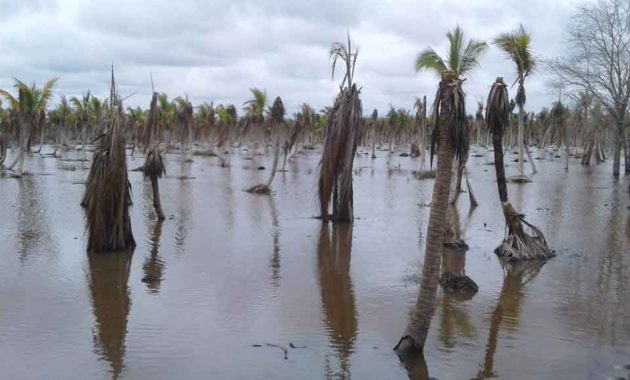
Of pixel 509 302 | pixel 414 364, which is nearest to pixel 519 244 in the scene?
pixel 509 302

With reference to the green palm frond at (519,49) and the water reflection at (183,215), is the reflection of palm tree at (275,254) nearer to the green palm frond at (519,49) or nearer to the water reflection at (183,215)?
the water reflection at (183,215)

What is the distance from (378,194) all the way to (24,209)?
13.9 m

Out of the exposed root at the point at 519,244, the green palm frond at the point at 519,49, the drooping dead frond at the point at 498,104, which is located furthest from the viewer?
the green palm frond at the point at 519,49

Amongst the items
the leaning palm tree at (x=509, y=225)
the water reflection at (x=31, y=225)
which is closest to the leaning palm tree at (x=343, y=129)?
the leaning palm tree at (x=509, y=225)

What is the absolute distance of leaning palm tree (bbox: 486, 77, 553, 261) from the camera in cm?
1370

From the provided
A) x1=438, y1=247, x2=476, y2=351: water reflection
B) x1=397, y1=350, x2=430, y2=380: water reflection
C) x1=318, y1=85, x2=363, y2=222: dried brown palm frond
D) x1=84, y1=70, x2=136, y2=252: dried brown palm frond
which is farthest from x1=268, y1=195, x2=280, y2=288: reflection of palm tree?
x1=397, y1=350, x2=430, y2=380: water reflection

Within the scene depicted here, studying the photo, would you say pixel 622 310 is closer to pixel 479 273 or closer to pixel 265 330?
pixel 479 273

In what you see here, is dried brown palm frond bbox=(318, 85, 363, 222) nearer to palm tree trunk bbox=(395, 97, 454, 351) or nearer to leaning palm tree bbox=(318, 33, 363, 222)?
leaning palm tree bbox=(318, 33, 363, 222)

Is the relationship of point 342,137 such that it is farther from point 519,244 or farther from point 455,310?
point 455,310

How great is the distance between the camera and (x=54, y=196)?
899 inches

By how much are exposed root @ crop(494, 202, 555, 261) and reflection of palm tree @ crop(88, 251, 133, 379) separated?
801 centimetres

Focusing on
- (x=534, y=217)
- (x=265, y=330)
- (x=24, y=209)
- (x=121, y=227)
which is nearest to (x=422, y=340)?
(x=265, y=330)

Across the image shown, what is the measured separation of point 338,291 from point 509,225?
481 centimetres

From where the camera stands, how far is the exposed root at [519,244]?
1366 centimetres
